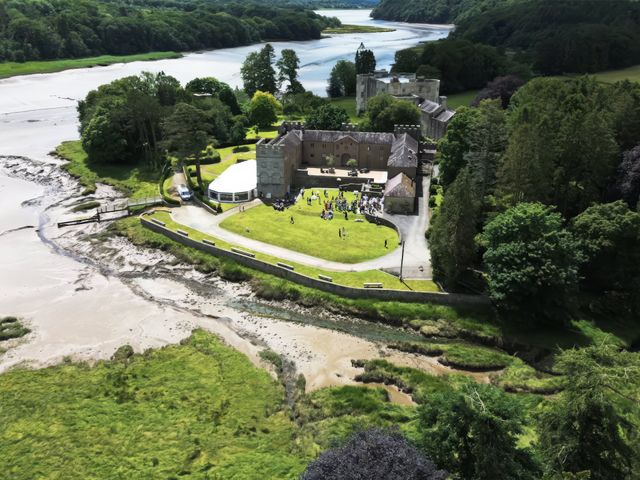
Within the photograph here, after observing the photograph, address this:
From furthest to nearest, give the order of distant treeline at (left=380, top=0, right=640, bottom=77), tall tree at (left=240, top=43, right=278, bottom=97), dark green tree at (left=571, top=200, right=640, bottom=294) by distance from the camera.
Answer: distant treeline at (left=380, top=0, right=640, bottom=77) → tall tree at (left=240, top=43, right=278, bottom=97) → dark green tree at (left=571, top=200, right=640, bottom=294)

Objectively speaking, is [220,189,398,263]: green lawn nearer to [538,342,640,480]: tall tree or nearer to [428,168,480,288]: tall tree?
[428,168,480,288]: tall tree

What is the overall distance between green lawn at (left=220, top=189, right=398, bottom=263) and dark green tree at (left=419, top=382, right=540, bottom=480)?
2496 centimetres

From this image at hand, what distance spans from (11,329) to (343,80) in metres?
90.0

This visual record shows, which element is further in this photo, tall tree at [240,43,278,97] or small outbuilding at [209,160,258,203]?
tall tree at [240,43,278,97]

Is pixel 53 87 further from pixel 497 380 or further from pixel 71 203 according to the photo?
pixel 497 380

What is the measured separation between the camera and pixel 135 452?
2452cm

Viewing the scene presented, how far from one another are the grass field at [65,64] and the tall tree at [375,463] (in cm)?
13658

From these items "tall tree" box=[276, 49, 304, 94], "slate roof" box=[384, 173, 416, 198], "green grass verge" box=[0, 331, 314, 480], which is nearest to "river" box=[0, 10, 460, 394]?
"green grass verge" box=[0, 331, 314, 480]

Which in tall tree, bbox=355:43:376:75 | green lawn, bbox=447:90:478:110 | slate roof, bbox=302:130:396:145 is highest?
tall tree, bbox=355:43:376:75

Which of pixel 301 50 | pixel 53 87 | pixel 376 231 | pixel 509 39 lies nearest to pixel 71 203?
pixel 376 231

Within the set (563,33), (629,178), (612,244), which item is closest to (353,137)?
(629,178)

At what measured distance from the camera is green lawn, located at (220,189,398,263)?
44.2 m

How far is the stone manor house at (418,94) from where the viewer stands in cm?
7550

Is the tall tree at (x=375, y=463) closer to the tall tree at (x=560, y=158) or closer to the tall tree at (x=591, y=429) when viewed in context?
the tall tree at (x=591, y=429)
